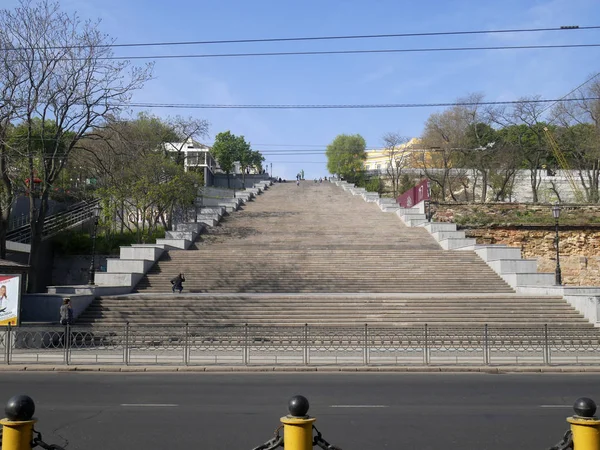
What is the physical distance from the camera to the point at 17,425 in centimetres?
465

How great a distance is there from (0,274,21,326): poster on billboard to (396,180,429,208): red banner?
31081 millimetres

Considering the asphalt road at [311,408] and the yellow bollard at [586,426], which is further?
the asphalt road at [311,408]

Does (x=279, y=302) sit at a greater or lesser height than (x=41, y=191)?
lesser

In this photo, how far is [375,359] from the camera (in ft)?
56.4

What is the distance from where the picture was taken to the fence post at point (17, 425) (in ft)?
15.2

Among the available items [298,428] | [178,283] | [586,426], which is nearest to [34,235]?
[178,283]

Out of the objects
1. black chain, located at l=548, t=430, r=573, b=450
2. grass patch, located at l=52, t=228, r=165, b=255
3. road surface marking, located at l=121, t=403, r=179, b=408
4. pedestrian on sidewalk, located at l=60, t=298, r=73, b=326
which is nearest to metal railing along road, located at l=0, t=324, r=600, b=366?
pedestrian on sidewalk, located at l=60, t=298, r=73, b=326

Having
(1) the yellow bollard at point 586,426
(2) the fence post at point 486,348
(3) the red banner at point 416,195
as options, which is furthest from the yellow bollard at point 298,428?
(3) the red banner at point 416,195

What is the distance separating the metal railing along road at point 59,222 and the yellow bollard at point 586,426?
3642 cm

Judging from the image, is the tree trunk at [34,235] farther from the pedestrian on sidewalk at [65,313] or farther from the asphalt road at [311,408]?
the asphalt road at [311,408]

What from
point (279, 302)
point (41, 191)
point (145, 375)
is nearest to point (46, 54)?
point (41, 191)

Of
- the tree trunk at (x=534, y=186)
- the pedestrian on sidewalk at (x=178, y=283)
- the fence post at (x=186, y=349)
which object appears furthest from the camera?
the tree trunk at (x=534, y=186)

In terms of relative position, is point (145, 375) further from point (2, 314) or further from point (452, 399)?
point (452, 399)

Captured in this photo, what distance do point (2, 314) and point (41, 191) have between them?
9973 millimetres
